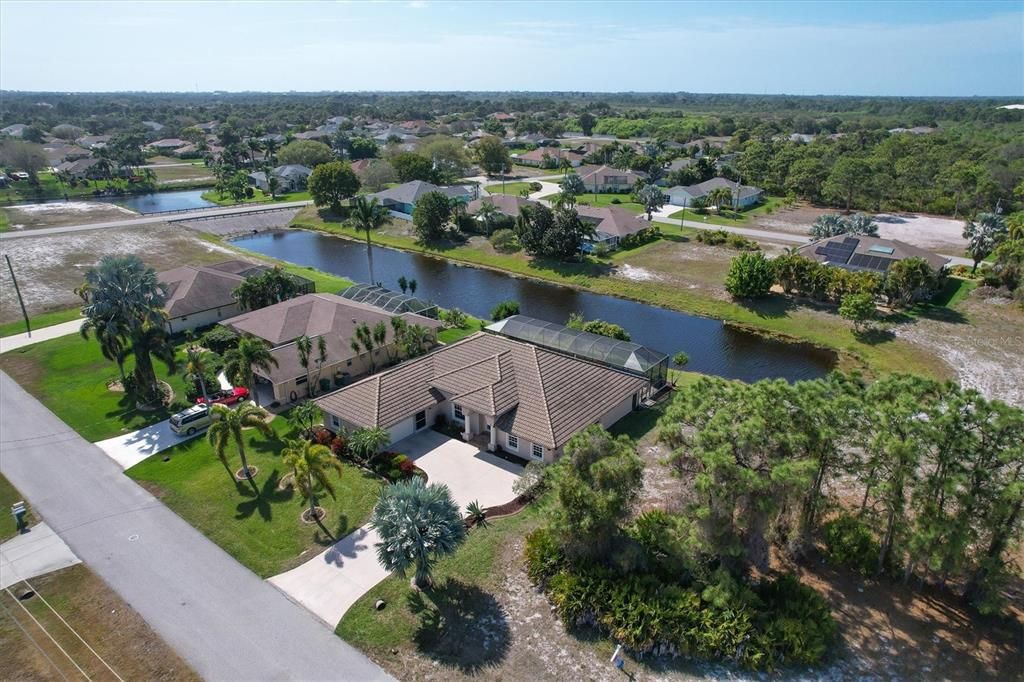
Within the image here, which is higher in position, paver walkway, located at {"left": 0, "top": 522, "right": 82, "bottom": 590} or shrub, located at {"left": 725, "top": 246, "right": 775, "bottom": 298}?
shrub, located at {"left": 725, "top": 246, "right": 775, "bottom": 298}

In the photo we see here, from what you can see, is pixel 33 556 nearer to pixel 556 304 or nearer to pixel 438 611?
pixel 438 611

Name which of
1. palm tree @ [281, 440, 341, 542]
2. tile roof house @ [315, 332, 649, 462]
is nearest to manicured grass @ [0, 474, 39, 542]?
palm tree @ [281, 440, 341, 542]

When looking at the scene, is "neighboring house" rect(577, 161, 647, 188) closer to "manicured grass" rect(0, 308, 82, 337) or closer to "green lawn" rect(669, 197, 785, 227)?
"green lawn" rect(669, 197, 785, 227)

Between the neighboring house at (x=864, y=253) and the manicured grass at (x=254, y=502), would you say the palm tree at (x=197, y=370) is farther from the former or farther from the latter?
the neighboring house at (x=864, y=253)

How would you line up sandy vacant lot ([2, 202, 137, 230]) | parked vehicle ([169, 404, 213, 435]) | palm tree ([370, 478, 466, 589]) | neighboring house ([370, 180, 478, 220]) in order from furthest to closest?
neighboring house ([370, 180, 478, 220]), sandy vacant lot ([2, 202, 137, 230]), parked vehicle ([169, 404, 213, 435]), palm tree ([370, 478, 466, 589])

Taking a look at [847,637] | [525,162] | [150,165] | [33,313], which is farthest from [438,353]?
[150,165]
